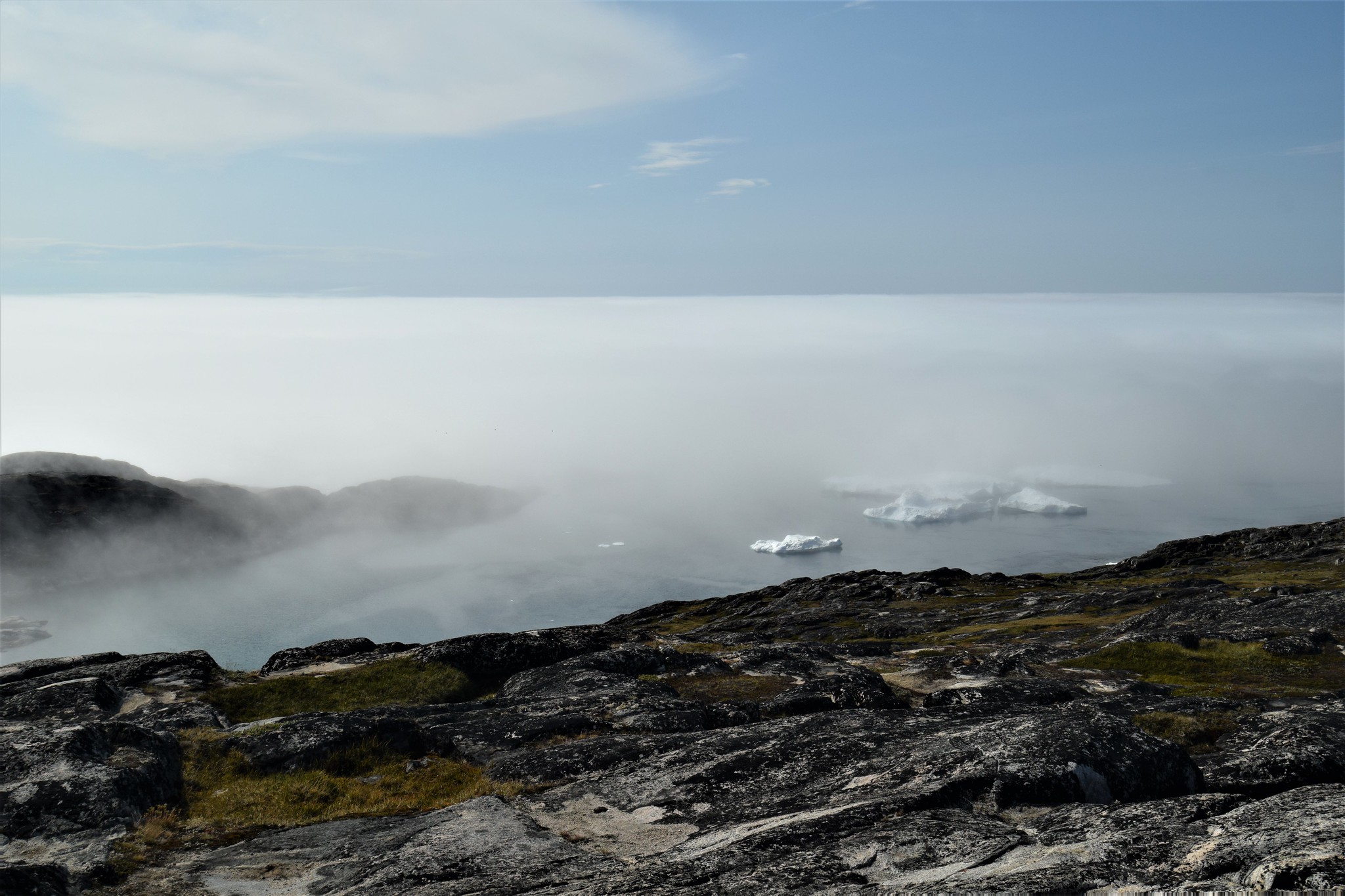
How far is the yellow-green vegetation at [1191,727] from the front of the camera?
87.4 feet

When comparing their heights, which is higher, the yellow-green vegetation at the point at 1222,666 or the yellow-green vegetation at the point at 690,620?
the yellow-green vegetation at the point at 1222,666

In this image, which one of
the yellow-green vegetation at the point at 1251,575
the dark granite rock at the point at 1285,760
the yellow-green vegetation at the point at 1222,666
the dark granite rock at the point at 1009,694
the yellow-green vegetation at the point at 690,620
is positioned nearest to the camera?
the dark granite rock at the point at 1285,760

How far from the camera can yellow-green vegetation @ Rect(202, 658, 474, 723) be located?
4100 centimetres

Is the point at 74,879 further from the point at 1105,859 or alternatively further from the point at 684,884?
the point at 1105,859

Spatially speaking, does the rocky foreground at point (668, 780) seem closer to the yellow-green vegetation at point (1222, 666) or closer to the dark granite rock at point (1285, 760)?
the dark granite rock at point (1285, 760)

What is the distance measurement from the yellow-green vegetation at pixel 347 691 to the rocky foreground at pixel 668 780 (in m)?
0.16

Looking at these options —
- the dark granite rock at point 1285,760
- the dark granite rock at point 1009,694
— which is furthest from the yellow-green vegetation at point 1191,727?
the dark granite rock at point 1009,694

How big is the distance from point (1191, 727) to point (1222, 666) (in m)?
29.1

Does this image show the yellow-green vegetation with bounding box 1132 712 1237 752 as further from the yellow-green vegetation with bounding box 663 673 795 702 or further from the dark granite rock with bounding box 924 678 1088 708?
the yellow-green vegetation with bounding box 663 673 795 702

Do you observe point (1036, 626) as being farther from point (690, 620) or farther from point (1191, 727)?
point (690, 620)

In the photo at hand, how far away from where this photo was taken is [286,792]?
24125mm

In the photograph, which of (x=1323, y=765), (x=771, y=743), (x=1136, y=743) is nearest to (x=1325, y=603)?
(x=1323, y=765)

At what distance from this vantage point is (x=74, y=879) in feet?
56.2

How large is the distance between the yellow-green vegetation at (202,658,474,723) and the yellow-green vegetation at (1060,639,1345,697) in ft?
129
